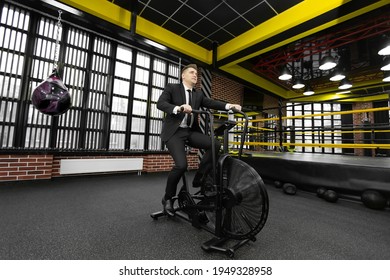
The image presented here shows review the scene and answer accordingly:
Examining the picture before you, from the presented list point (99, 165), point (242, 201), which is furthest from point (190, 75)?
point (99, 165)

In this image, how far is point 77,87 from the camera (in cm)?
404

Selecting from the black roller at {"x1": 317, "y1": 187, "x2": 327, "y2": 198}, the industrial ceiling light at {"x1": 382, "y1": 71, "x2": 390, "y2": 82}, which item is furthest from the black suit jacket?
the industrial ceiling light at {"x1": 382, "y1": 71, "x2": 390, "y2": 82}

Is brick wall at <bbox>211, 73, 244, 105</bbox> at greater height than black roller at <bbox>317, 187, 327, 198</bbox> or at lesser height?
greater

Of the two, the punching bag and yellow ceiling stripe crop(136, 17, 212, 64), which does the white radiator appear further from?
yellow ceiling stripe crop(136, 17, 212, 64)

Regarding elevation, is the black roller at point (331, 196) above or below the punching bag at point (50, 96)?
below

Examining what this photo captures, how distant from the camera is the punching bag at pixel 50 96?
2689mm

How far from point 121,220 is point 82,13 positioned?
157 inches

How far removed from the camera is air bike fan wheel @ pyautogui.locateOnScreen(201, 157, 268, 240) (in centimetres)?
123

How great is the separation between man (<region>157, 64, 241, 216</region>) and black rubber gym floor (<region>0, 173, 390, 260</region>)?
0.45 m

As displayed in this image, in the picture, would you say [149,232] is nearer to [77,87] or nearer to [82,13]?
[77,87]

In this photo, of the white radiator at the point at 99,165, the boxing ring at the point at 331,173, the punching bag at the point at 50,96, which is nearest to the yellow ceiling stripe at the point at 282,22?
the boxing ring at the point at 331,173

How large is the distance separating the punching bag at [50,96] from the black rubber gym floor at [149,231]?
1.32 meters

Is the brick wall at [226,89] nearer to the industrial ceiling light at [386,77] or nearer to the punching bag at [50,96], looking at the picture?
the punching bag at [50,96]
